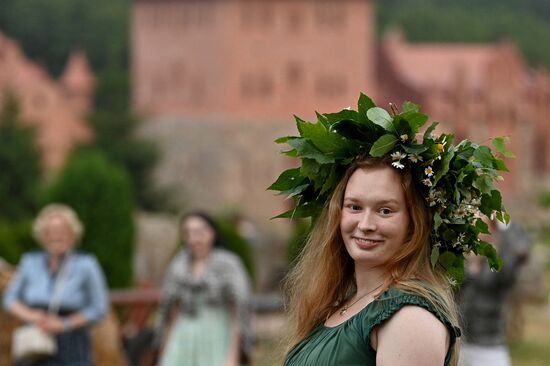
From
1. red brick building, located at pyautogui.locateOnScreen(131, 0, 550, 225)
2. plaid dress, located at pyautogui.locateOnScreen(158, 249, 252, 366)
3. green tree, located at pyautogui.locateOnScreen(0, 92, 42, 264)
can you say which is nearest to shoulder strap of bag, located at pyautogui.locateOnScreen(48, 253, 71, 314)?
plaid dress, located at pyautogui.locateOnScreen(158, 249, 252, 366)

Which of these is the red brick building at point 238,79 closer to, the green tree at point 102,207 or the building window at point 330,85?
the building window at point 330,85

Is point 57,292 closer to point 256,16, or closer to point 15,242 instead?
point 15,242

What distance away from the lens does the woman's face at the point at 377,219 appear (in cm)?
292

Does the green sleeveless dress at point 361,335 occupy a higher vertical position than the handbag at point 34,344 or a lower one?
higher

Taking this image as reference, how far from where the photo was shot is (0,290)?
7.61 metres

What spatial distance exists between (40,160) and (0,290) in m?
25.7

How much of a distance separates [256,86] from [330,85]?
1.77m

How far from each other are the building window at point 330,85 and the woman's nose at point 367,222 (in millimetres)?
34281

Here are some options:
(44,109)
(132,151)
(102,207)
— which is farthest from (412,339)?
(44,109)

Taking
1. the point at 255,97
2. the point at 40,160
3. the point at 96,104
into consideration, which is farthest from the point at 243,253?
the point at 96,104

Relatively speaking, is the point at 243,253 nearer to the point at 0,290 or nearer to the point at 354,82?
the point at 0,290

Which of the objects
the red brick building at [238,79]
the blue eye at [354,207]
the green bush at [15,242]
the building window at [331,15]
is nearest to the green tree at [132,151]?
the red brick building at [238,79]

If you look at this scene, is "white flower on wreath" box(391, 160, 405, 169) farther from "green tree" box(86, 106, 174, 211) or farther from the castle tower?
the castle tower

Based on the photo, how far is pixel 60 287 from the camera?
21.2ft
